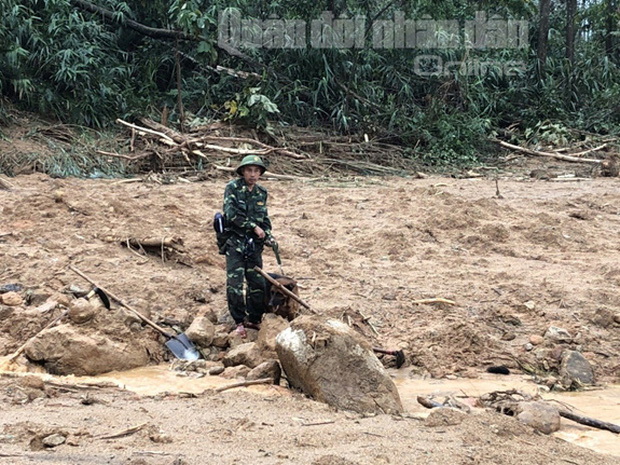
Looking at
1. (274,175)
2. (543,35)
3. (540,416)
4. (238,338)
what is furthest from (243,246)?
(543,35)

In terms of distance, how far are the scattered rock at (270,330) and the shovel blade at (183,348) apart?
1.58ft

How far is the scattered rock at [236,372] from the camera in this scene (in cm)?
457

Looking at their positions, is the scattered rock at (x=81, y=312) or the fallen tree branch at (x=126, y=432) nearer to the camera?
the fallen tree branch at (x=126, y=432)

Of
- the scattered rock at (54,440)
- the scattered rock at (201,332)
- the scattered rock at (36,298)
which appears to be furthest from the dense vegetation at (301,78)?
the scattered rock at (54,440)

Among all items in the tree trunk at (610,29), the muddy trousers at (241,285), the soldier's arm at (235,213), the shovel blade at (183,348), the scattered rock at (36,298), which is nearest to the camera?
the shovel blade at (183,348)

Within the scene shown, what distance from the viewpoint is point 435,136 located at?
1332 centimetres

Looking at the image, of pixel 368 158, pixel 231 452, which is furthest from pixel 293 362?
pixel 368 158

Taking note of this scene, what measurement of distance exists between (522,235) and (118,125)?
7296mm

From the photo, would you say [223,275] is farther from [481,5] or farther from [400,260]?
[481,5]

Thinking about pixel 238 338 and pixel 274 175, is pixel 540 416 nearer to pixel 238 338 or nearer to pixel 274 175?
pixel 238 338

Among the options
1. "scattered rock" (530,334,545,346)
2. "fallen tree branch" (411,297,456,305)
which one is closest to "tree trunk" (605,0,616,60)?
"fallen tree branch" (411,297,456,305)

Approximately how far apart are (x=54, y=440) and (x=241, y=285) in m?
2.41

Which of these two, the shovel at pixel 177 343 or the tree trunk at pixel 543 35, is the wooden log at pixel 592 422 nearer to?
the shovel at pixel 177 343

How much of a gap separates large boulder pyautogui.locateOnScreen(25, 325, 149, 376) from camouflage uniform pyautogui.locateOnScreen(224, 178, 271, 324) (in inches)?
39.4
